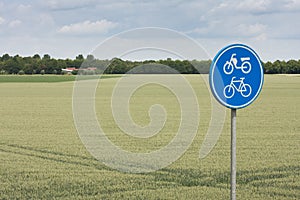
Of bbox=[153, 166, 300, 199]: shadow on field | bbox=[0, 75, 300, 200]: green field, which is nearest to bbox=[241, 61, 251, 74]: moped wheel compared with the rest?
bbox=[0, 75, 300, 200]: green field

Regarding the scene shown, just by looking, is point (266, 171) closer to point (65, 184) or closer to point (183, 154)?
point (183, 154)

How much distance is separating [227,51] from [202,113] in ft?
57.8

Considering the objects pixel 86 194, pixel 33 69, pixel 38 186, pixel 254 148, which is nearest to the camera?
pixel 86 194

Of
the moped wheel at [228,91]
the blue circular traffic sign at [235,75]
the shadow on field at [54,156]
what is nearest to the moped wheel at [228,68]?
the blue circular traffic sign at [235,75]

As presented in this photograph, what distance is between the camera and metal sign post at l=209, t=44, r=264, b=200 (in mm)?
5293

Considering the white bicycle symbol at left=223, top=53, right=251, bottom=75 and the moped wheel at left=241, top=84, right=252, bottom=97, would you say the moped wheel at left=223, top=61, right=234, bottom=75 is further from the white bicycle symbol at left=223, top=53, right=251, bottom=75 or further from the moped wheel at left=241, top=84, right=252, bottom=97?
the moped wheel at left=241, top=84, right=252, bottom=97

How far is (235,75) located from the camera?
17.5 ft

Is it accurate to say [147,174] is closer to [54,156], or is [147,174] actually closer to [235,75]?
[54,156]

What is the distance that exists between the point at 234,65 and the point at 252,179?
3.71 metres

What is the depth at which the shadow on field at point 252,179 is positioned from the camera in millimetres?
7820

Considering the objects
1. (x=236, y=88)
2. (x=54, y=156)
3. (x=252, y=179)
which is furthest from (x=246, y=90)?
(x=54, y=156)

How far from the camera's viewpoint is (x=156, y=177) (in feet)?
29.0

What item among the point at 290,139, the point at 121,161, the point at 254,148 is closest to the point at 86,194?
the point at 121,161

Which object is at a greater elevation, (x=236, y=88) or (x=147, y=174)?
(x=236, y=88)
